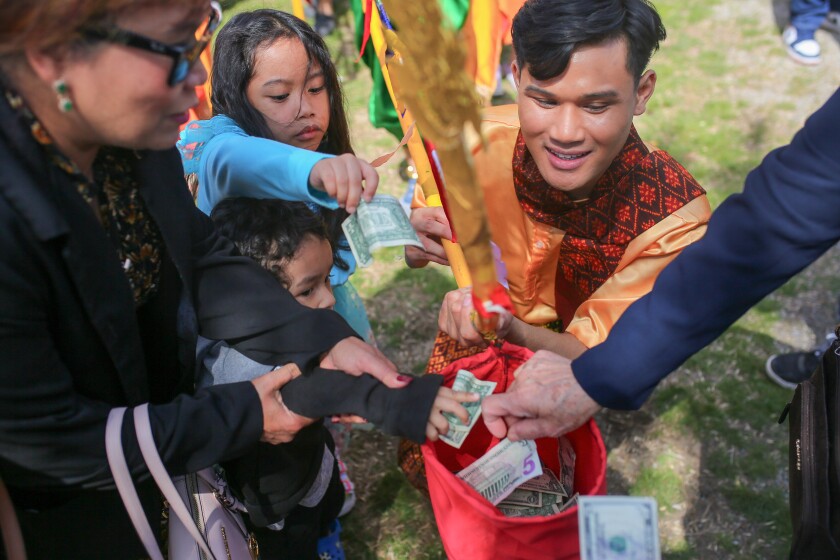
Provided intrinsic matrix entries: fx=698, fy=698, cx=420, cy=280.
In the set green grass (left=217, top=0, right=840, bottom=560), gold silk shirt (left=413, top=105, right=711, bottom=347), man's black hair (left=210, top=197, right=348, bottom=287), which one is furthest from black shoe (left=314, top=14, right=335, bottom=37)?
man's black hair (left=210, top=197, right=348, bottom=287)

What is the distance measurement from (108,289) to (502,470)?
117 centimetres

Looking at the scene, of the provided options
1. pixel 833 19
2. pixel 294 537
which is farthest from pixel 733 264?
pixel 833 19

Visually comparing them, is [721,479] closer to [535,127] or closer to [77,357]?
[535,127]

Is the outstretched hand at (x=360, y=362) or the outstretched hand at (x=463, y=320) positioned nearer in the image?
the outstretched hand at (x=360, y=362)

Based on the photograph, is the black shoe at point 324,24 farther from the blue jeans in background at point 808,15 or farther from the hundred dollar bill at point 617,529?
the hundred dollar bill at point 617,529

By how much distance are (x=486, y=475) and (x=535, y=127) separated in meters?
1.08

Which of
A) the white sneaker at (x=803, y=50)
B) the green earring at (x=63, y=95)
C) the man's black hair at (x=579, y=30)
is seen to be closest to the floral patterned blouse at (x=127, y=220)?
the green earring at (x=63, y=95)

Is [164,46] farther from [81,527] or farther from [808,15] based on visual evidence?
[808,15]

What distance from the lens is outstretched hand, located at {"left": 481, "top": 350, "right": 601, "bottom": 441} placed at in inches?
71.9

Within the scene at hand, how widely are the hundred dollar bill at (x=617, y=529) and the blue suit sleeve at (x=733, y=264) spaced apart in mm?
305

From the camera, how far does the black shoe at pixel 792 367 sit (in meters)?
3.27

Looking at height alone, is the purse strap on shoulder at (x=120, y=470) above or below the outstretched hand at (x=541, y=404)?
above

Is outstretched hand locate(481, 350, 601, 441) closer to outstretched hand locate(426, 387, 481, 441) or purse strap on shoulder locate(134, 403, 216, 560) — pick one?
outstretched hand locate(426, 387, 481, 441)

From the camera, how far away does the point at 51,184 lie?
1.30m
